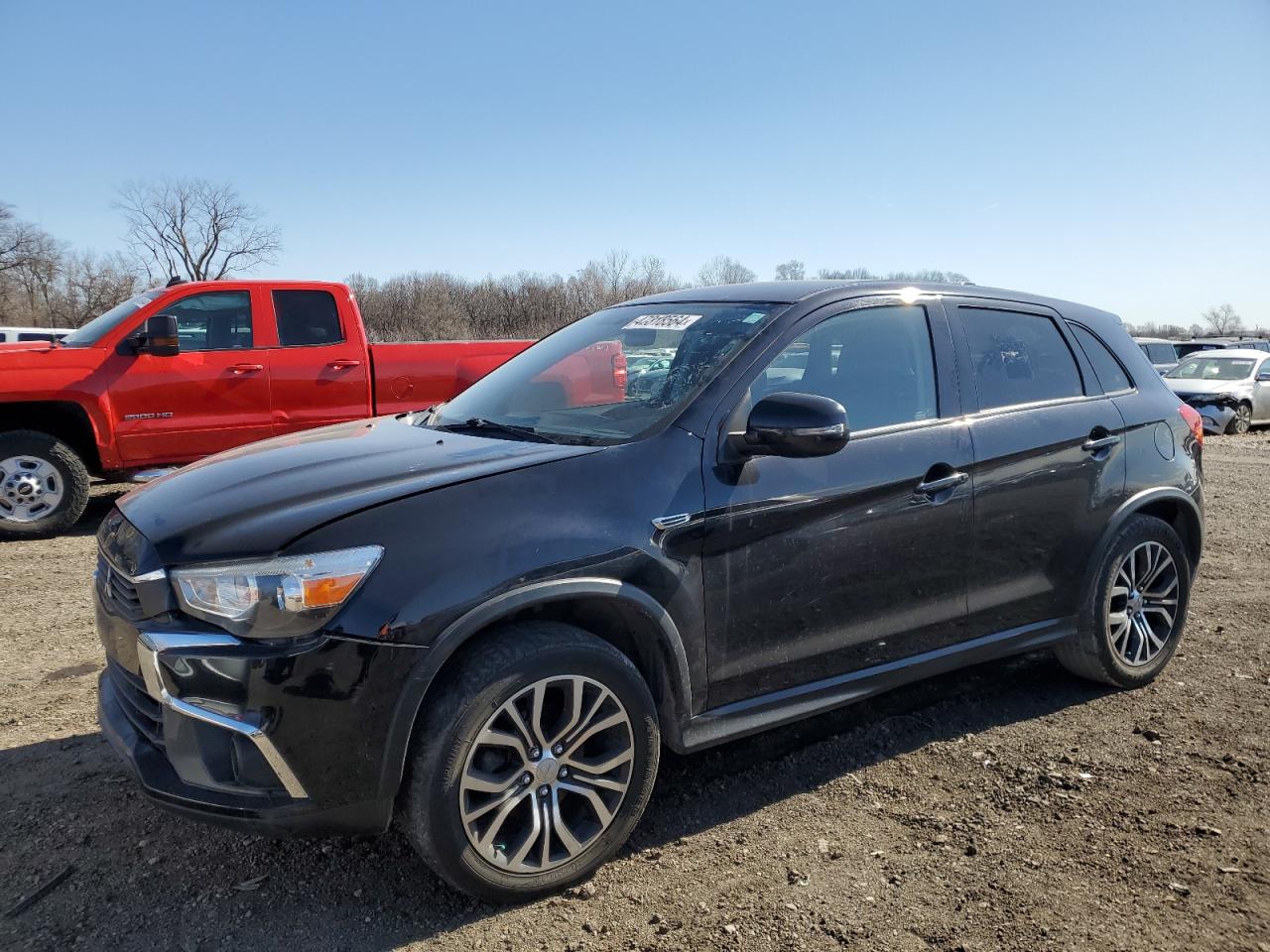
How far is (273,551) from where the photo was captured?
96.1 inches

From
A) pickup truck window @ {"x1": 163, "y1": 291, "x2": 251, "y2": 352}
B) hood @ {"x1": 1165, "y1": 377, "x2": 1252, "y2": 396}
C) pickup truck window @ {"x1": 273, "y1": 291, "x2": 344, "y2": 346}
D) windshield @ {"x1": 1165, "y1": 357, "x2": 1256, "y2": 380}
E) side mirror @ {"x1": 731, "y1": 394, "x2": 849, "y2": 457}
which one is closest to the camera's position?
side mirror @ {"x1": 731, "y1": 394, "x2": 849, "y2": 457}

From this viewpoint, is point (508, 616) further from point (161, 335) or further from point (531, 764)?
point (161, 335)

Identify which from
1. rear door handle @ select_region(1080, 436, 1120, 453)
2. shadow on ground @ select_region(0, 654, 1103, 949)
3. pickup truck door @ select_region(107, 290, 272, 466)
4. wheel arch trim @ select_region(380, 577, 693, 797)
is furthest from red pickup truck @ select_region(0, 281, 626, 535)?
wheel arch trim @ select_region(380, 577, 693, 797)

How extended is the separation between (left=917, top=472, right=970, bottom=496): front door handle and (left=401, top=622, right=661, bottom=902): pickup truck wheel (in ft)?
4.41

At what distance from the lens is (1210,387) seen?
18.7m

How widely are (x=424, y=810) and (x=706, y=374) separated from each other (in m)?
1.63

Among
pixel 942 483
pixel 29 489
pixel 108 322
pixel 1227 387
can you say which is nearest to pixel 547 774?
pixel 942 483

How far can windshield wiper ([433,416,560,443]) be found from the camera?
3211mm

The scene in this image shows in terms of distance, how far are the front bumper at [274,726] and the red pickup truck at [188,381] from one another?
571 cm

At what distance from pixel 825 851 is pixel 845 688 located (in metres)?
0.56

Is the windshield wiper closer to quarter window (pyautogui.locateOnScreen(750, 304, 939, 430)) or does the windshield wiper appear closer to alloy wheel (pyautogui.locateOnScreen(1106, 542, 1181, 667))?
quarter window (pyautogui.locateOnScreen(750, 304, 939, 430))

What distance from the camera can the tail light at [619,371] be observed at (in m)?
3.52

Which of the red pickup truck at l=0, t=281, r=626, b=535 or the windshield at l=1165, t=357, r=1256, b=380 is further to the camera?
the windshield at l=1165, t=357, r=1256, b=380

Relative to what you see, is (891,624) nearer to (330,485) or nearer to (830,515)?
(830,515)
